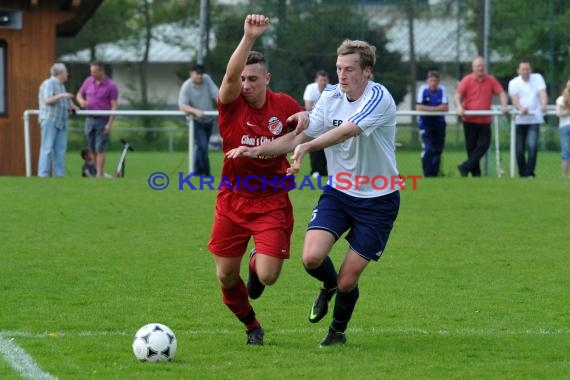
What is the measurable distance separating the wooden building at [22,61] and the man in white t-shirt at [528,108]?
7.70 m

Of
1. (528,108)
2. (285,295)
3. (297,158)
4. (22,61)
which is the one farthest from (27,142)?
(297,158)

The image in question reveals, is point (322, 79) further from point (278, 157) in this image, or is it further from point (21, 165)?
point (278, 157)

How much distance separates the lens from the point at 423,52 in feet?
77.2

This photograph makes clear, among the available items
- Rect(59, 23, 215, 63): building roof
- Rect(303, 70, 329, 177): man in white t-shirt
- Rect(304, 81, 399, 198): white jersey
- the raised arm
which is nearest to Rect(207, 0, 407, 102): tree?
Rect(303, 70, 329, 177): man in white t-shirt

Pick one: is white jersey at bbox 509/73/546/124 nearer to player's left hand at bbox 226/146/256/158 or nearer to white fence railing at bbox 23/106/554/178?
white fence railing at bbox 23/106/554/178

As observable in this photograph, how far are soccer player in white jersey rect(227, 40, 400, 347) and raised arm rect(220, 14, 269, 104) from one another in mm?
448

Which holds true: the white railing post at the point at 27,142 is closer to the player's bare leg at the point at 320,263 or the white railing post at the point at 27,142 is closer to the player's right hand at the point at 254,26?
the player's bare leg at the point at 320,263

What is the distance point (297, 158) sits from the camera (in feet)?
21.6

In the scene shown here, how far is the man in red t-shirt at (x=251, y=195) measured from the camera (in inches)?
279

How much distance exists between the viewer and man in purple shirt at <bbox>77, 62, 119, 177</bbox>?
19.2 meters

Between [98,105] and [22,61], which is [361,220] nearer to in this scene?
[98,105]

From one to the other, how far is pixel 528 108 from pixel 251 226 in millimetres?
12685

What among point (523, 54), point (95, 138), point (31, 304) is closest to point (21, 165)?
point (95, 138)

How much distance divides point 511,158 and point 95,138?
23.1ft
